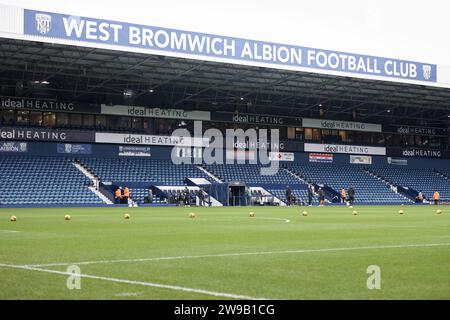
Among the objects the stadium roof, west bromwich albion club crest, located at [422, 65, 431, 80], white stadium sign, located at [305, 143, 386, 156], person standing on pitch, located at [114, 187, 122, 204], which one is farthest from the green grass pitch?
white stadium sign, located at [305, 143, 386, 156]

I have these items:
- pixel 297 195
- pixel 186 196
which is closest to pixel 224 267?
pixel 186 196

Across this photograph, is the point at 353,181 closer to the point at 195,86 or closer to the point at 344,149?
the point at 344,149

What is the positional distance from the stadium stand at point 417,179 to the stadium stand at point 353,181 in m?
2.04

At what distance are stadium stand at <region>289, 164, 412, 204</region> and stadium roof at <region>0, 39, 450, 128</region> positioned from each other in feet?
18.6

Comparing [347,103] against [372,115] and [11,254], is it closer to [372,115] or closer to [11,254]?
[372,115]

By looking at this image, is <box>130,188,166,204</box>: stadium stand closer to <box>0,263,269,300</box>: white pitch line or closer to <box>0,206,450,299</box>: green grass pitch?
<box>0,206,450,299</box>: green grass pitch

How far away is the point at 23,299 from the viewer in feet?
23.0

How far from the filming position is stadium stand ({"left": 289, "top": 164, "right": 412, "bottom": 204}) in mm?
68625

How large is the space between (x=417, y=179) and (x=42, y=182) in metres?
41.8

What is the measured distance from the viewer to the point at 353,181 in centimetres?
7144

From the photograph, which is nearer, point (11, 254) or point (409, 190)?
point (11, 254)

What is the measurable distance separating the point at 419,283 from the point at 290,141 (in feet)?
207
